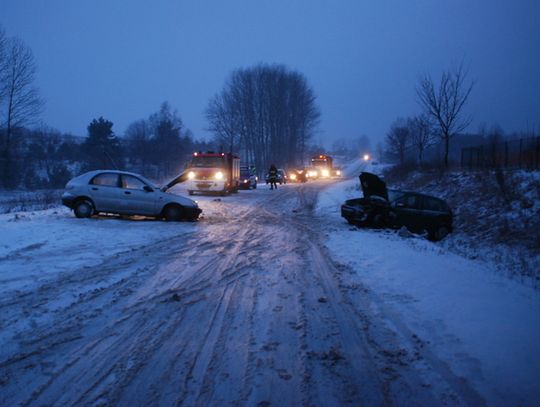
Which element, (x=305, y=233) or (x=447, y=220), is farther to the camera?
(x=447, y=220)

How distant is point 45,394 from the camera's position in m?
3.64

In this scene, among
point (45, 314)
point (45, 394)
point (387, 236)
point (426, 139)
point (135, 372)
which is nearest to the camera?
point (45, 394)

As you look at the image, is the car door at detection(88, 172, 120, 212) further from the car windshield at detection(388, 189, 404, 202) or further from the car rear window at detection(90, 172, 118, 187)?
the car windshield at detection(388, 189, 404, 202)

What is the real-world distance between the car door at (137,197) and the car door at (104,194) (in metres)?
0.28

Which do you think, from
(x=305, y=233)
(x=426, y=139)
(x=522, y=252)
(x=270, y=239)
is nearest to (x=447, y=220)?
(x=522, y=252)

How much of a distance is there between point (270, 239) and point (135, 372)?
27.2ft

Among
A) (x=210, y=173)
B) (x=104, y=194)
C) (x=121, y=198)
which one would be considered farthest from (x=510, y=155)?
(x=104, y=194)

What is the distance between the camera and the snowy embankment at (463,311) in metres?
4.14

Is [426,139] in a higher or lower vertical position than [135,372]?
higher

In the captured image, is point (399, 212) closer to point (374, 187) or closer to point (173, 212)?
point (374, 187)

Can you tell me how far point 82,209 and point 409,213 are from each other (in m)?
10.8

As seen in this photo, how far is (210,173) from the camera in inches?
1093

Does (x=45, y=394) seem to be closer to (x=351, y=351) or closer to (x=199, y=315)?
(x=199, y=315)

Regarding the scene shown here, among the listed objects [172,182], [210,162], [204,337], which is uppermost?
[210,162]
